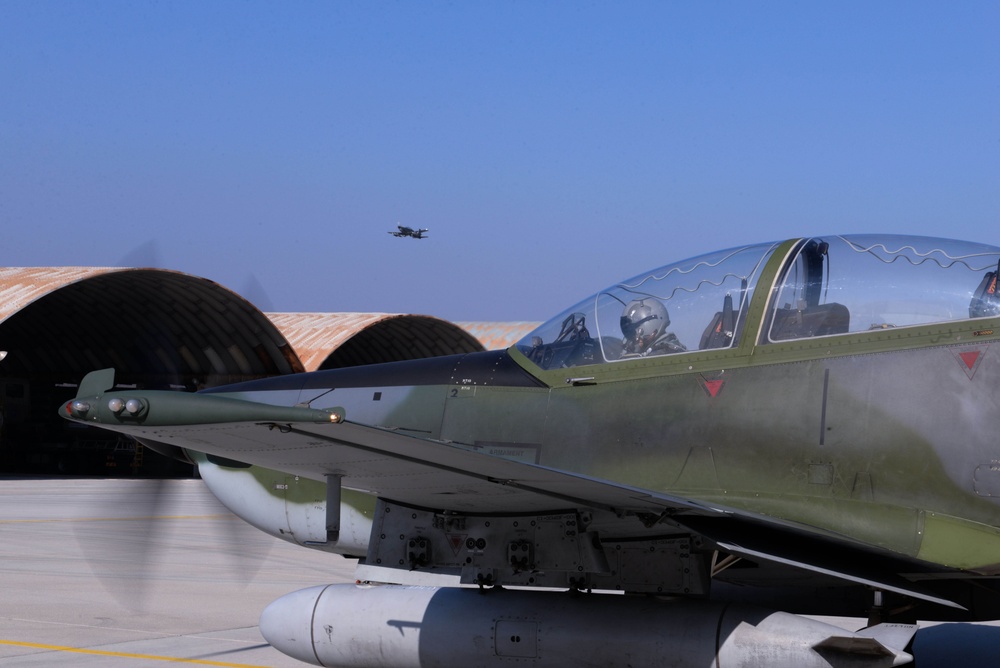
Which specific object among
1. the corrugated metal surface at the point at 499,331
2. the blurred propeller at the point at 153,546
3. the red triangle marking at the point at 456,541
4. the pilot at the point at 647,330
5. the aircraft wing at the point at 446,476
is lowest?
the blurred propeller at the point at 153,546

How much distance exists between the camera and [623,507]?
5387 millimetres

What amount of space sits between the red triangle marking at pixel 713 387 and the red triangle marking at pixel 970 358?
1.25m

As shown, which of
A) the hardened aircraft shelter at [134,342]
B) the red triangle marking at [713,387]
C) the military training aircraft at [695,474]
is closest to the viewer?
the military training aircraft at [695,474]

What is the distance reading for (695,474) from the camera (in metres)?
5.95

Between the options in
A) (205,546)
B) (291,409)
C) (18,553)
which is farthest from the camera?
(205,546)

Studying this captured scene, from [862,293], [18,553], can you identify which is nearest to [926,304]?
[862,293]

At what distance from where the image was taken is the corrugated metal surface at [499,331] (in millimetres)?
45250

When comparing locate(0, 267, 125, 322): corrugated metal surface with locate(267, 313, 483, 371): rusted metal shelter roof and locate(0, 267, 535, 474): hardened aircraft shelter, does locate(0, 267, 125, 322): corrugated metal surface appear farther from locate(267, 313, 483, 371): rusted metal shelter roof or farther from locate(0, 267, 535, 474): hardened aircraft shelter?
locate(267, 313, 483, 371): rusted metal shelter roof

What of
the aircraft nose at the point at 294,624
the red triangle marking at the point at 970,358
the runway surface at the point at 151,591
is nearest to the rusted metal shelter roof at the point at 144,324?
the runway surface at the point at 151,591

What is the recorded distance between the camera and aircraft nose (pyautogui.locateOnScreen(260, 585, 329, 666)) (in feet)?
21.1

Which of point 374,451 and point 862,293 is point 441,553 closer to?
point 374,451

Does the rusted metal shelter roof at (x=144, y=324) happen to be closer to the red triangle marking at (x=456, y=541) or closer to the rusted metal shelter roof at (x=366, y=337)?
the rusted metal shelter roof at (x=366, y=337)

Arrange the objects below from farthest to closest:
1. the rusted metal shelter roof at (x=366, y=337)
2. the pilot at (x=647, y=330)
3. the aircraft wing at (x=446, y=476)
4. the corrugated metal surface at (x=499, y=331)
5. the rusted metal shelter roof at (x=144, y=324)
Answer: the corrugated metal surface at (x=499, y=331)
the rusted metal shelter roof at (x=366, y=337)
the rusted metal shelter roof at (x=144, y=324)
the pilot at (x=647, y=330)
the aircraft wing at (x=446, y=476)

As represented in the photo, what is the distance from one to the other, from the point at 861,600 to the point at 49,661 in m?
5.70
